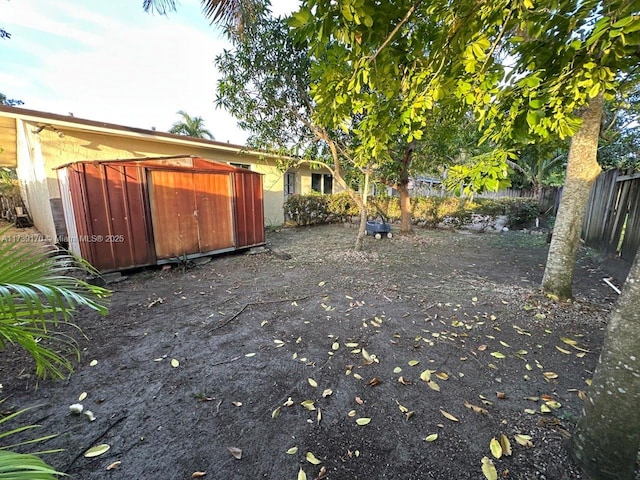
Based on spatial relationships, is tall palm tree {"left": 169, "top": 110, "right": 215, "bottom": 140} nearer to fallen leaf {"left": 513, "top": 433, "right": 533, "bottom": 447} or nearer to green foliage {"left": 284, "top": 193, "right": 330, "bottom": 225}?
green foliage {"left": 284, "top": 193, "right": 330, "bottom": 225}

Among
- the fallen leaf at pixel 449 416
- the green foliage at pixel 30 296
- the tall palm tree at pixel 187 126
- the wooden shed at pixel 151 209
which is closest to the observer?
the green foliage at pixel 30 296

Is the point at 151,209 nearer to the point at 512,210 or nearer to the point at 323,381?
the point at 323,381

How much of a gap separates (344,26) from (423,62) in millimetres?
808

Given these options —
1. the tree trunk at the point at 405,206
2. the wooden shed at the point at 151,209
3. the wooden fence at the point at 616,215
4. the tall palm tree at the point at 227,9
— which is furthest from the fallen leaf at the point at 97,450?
the tree trunk at the point at 405,206

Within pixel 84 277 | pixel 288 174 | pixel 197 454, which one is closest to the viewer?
pixel 197 454

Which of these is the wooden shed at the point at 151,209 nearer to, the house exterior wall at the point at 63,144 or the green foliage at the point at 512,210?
the house exterior wall at the point at 63,144

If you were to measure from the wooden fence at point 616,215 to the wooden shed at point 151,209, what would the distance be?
7581 mm

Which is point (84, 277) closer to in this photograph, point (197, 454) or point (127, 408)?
point (127, 408)

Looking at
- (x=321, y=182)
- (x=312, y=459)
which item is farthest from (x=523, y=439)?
(x=321, y=182)

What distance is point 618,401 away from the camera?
54.3 inches

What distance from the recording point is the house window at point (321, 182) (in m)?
13.3

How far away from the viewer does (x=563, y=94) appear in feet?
6.58

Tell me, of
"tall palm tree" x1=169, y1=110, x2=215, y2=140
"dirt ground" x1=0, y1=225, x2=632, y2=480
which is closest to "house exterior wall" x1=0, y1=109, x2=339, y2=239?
"dirt ground" x1=0, y1=225, x2=632, y2=480

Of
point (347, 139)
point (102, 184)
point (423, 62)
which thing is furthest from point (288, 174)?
point (423, 62)
